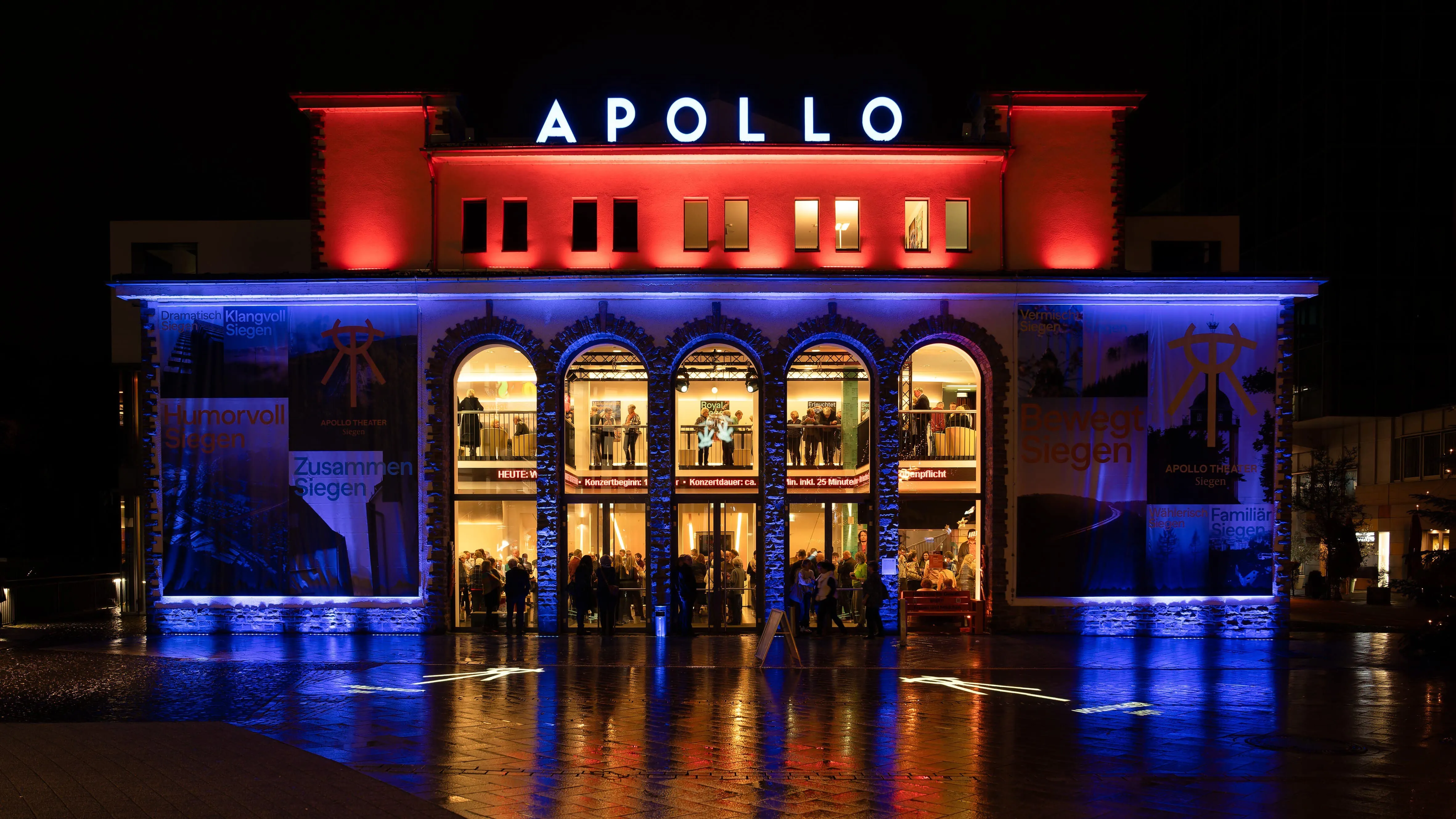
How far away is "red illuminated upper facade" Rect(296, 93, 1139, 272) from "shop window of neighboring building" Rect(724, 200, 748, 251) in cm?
10

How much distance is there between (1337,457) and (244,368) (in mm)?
47484

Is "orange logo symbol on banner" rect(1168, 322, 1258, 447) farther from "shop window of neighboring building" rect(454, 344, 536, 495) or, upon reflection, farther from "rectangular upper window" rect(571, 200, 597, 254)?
"shop window of neighboring building" rect(454, 344, 536, 495)

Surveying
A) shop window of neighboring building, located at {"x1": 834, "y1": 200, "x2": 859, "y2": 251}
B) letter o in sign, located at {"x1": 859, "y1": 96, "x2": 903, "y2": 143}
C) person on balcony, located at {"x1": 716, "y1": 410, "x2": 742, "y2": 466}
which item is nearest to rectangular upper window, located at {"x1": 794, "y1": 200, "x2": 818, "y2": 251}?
shop window of neighboring building, located at {"x1": 834, "y1": 200, "x2": 859, "y2": 251}

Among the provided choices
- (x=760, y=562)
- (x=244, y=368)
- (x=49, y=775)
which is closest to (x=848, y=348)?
→ (x=760, y=562)

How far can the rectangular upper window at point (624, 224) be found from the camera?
27.5 metres

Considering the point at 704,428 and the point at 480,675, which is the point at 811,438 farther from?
the point at 480,675

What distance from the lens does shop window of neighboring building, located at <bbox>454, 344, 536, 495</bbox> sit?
2755cm

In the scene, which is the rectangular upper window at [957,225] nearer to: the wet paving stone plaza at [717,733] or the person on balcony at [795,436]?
the person on balcony at [795,436]

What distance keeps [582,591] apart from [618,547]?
1.68m

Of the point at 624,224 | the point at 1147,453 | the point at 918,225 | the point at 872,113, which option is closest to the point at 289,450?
the point at 624,224

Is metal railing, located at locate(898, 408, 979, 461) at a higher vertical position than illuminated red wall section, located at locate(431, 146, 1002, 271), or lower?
lower

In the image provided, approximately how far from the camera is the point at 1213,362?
26891 millimetres

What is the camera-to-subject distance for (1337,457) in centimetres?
5469

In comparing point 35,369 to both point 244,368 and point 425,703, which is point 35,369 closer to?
point 244,368
